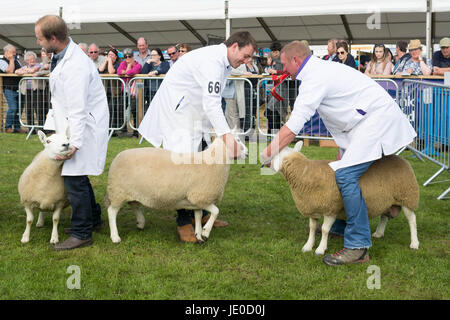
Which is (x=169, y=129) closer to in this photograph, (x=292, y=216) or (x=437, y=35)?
(x=292, y=216)

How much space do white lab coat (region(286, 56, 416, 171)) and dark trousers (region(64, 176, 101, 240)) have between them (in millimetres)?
2018

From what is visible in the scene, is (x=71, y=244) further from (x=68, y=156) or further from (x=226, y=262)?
(x=226, y=262)

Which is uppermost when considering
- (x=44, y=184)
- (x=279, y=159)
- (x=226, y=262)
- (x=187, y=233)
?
(x=279, y=159)

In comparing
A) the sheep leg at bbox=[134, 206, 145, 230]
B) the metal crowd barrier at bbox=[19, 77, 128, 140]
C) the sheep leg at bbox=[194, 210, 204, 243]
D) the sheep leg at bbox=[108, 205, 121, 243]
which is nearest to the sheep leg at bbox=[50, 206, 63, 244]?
A: the sheep leg at bbox=[108, 205, 121, 243]

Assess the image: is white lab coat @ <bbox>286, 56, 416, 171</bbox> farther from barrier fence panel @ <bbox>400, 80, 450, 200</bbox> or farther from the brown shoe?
barrier fence panel @ <bbox>400, 80, 450, 200</bbox>

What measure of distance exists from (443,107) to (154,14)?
8.92 meters

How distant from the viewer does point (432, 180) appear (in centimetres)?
799

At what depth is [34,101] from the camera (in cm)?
1223

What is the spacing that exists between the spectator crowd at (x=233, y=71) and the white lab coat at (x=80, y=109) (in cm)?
618

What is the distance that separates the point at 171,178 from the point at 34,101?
28.0 feet

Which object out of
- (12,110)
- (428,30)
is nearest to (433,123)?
(428,30)

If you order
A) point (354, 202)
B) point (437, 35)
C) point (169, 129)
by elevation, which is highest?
point (437, 35)

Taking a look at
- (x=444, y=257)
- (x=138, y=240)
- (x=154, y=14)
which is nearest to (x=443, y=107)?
(x=444, y=257)
